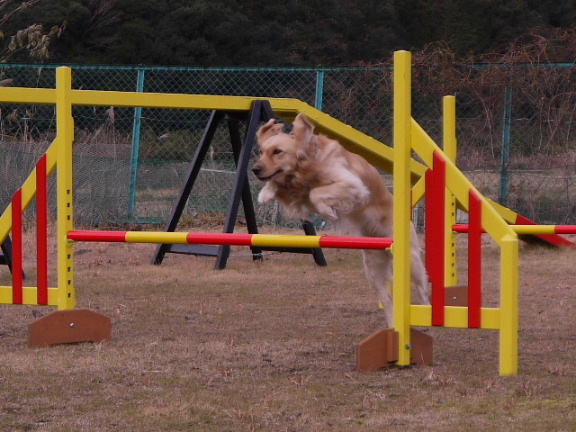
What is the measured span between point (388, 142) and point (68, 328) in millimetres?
7071

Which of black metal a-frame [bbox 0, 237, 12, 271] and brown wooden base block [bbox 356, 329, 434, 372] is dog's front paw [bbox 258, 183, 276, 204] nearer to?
brown wooden base block [bbox 356, 329, 434, 372]

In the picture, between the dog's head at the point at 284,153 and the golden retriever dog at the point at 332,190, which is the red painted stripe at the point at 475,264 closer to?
the golden retriever dog at the point at 332,190

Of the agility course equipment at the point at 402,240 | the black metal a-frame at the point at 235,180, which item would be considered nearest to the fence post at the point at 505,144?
the black metal a-frame at the point at 235,180

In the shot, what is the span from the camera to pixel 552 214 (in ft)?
35.1

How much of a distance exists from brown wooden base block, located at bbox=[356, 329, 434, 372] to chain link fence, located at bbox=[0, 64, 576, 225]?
664 cm

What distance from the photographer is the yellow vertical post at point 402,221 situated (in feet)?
13.5

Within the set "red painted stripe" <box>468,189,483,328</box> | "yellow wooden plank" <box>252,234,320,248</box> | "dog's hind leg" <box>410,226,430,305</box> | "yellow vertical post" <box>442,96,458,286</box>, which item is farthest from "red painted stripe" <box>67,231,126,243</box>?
"yellow vertical post" <box>442,96,458,286</box>

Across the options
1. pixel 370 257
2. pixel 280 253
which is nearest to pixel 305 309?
pixel 370 257

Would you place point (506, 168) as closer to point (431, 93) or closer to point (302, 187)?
point (431, 93)

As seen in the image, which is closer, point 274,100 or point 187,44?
point 274,100

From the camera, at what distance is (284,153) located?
17.2ft

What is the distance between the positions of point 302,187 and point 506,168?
5.74 m

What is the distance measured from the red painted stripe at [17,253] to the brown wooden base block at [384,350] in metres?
1.89

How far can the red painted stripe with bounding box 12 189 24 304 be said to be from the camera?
16.0 feet
